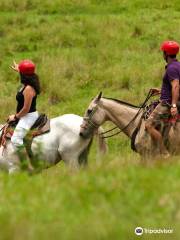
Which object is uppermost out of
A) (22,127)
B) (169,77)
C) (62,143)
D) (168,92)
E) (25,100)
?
(169,77)

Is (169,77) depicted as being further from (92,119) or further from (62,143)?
(62,143)

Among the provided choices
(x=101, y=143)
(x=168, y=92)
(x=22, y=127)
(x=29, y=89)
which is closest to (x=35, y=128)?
(x=22, y=127)

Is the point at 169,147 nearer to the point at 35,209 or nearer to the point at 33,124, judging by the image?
the point at 33,124

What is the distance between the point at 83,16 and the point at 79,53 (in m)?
5.79

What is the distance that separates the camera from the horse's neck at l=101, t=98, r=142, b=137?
1333cm

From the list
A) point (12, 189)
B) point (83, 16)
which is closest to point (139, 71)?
point (83, 16)

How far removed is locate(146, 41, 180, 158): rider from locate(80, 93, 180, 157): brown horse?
0.66 feet

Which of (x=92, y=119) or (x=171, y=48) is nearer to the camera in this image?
(x=171, y=48)

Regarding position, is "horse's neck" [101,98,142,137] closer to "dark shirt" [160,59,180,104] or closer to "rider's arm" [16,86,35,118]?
"dark shirt" [160,59,180,104]

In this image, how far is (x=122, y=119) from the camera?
43.8 feet

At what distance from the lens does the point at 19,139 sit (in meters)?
12.7

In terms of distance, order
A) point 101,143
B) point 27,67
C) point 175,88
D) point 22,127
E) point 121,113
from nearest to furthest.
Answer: point 175,88 < point 27,67 < point 22,127 < point 121,113 < point 101,143

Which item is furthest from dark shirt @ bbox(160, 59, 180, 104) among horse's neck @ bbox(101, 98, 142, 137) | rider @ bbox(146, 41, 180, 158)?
horse's neck @ bbox(101, 98, 142, 137)

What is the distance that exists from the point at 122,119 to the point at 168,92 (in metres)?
1.09
